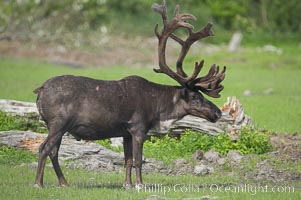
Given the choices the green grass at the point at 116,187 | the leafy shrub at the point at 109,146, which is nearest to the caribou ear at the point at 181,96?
the green grass at the point at 116,187

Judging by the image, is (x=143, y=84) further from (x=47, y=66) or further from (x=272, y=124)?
(x=47, y=66)

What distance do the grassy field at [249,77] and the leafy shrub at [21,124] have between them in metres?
5.38

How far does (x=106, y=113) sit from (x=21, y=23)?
27742 millimetres

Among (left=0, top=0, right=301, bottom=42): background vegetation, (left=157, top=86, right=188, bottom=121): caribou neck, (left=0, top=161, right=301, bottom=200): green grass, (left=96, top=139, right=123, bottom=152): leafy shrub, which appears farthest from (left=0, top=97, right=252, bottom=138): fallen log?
(left=0, top=0, right=301, bottom=42): background vegetation

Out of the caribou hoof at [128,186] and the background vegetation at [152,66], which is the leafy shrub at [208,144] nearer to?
the background vegetation at [152,66]

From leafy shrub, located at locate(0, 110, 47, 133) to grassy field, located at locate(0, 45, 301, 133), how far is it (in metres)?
5.38

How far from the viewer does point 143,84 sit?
13086mm

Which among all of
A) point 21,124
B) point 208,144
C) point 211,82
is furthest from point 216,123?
point 21,124

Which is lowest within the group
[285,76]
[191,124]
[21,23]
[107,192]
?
[107,192]

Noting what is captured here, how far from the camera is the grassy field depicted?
894 inches

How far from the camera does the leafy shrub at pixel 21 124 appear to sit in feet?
55.3

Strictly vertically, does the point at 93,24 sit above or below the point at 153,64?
above

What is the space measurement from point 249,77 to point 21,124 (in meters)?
18.3

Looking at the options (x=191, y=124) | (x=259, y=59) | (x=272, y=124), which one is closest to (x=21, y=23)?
(x=259, y=59)
